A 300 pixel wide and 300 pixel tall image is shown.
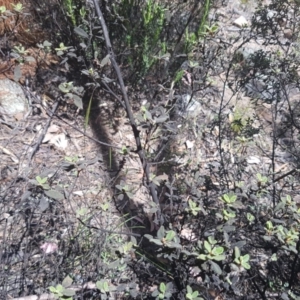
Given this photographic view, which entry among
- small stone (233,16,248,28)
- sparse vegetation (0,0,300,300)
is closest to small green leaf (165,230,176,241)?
sparse vegetation (0,0,300,300)

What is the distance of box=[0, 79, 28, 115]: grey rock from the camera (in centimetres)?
272

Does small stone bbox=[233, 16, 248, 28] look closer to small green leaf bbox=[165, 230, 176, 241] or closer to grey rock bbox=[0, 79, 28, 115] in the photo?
grey rock bbox=[0, 79, 28, 115]

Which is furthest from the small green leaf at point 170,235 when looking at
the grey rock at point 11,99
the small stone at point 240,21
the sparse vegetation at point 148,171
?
the small stone at point 240,21

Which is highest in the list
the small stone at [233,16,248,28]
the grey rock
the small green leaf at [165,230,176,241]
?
the small stone at [233,16,248,28]

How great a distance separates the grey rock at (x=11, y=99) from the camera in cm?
272

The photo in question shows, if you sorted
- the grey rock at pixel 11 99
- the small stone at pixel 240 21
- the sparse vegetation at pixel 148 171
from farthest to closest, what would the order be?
the small stone at pixel 240 21
the grey rock at pixel 11 99
the sparse vegetation at pixel 148 171

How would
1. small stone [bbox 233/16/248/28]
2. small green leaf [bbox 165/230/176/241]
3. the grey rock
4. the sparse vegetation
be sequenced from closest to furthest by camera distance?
small green leaf [bbox 165/230/176/241] < the sparse vegetation < the grey rock < small stone [bbox 233/16/248/28]

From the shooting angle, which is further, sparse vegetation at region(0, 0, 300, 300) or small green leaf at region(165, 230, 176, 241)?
sparse vegetation at region(0, 0, 300, 300)

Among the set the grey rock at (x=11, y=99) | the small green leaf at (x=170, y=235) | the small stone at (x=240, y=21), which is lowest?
the small green leaf at (x=170, y=235)

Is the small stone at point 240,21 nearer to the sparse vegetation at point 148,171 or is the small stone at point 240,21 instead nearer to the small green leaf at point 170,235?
the sparse vegetation at point 148,171

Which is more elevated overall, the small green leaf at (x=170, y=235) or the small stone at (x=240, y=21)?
the small stone at (x=240, y=21)

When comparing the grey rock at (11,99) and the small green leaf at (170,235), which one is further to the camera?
the grey rock at (11,99)

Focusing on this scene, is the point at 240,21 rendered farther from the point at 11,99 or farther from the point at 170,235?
the point at 170,235

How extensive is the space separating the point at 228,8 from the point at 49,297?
322 cm
